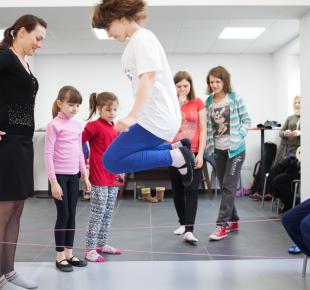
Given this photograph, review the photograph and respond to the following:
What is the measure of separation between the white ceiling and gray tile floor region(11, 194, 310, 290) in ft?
6.26

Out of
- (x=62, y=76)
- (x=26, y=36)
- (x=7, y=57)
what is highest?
(x=62, y=76)

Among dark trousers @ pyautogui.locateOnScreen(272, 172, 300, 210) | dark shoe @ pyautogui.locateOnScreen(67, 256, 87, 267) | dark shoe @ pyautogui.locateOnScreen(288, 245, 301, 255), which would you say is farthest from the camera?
dark trousers @ pyautogui.locateOnScreen(272, 172, 300, 210)

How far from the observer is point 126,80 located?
23.4ft

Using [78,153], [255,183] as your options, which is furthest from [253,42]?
[78,153]

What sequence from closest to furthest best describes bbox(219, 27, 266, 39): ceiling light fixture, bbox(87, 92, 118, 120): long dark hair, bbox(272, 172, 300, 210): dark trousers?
bbox(87, 92, 118, 120): long dark hair
bbox(272, 172, 300, 210): dark trousers
bbox(219, 27, 266, 39): ceiling light fixture

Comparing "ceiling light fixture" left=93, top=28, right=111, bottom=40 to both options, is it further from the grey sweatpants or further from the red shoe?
the red shoe

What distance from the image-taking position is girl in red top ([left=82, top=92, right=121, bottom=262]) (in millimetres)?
2734

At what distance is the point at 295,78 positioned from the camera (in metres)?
6.56

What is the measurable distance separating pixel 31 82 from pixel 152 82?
0.68m

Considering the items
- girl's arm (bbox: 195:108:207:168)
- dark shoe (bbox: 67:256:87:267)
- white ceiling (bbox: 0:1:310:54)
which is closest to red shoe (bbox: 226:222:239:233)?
girl's arm (bbox: 195:108:207:168)

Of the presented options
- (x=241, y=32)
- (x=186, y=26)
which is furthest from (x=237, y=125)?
(x=241, y=32)

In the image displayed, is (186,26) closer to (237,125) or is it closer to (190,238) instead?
(237,125)

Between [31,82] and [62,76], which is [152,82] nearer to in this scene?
[31,82]

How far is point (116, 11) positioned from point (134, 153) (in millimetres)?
703
